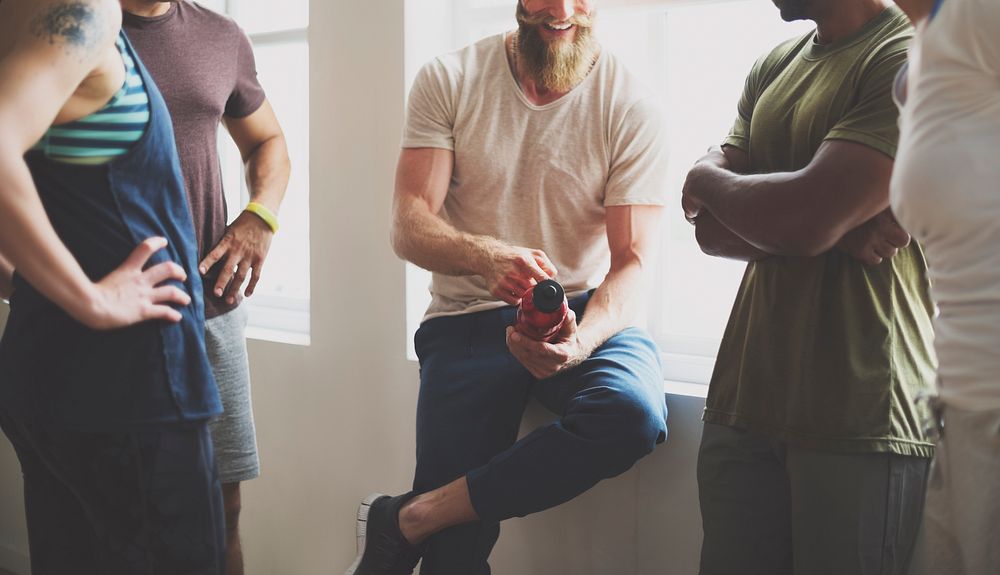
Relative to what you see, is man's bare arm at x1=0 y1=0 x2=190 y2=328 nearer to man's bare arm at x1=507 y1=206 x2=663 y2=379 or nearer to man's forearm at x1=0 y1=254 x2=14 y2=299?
man's forearm at x1=0 y1=254 x2=14 y2=299

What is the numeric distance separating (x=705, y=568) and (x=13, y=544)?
265 centimetres

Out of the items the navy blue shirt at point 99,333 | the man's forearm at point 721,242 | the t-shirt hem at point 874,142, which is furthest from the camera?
the man's forearm at point 721,242

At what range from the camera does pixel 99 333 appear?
49.7 inches

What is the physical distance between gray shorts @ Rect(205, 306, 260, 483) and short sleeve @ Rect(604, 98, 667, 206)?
952 millimetres

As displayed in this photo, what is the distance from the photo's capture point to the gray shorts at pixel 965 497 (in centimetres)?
103

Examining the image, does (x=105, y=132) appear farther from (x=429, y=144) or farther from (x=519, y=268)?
(x=429, y=144)

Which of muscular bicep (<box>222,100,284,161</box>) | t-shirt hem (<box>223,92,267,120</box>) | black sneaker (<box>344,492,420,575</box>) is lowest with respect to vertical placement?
black sneaker (<box>344,492,420,575</box>)

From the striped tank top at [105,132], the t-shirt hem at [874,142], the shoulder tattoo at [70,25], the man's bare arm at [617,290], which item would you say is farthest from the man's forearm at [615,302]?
the shoulder tattoo at [70,25]

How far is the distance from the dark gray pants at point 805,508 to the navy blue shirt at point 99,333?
3.14ft

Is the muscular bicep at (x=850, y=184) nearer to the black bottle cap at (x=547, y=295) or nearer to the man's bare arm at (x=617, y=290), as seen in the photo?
the black bottle cap at (x=547, y=295)

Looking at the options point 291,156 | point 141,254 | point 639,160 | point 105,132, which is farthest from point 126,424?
point 291,156

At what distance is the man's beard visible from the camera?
214cm

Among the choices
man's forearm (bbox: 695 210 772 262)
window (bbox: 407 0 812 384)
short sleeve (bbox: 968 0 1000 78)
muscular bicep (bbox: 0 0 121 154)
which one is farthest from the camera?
window (bbox: 407 0 812 384)

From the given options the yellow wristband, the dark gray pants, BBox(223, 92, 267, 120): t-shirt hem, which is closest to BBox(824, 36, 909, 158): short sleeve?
the dark gray pants
